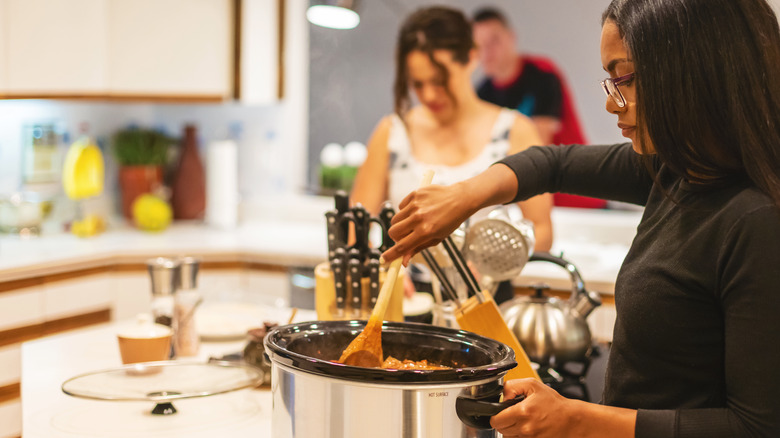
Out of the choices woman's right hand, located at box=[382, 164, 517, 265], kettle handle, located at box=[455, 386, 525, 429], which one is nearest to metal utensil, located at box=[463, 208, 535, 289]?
woman's right hand, located at box=[382, 164, 517, 265]

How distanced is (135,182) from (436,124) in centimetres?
160

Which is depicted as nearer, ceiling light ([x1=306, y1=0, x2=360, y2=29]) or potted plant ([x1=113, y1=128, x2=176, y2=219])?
ceiling light ([x1=306, y1=0, x2=360, y2=29])

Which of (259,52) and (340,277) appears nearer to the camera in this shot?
(340,277)

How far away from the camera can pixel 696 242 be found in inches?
37.4

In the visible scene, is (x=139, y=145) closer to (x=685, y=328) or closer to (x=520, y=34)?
(x=520, y=34)

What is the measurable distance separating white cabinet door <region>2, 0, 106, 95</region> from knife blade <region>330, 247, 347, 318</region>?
7.05 ft

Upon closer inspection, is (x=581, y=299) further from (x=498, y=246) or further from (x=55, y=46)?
(x=55, y=46)

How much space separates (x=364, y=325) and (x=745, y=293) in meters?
0.57

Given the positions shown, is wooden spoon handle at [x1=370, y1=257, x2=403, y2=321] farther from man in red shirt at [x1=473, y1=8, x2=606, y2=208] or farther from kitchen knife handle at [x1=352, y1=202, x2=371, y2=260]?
man in red shirt at [x1=473, y1=8, x2=606, y2=208]

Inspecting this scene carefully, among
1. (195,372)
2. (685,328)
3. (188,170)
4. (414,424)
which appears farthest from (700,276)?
(188,170)

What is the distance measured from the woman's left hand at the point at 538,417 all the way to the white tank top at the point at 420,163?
1.83 meters

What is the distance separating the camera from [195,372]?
56.6 inches

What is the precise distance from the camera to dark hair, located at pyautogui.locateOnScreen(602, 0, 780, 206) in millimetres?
898

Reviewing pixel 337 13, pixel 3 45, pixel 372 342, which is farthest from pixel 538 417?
pixel 3 45
